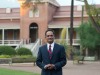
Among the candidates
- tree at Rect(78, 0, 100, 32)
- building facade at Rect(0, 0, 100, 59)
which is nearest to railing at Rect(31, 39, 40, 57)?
building facade at Rect(0, 0, 100, 59)

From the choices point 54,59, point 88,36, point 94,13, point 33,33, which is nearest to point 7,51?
point 94,13

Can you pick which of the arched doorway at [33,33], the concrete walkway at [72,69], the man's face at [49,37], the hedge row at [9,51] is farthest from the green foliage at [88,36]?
the man's face at [49,37]

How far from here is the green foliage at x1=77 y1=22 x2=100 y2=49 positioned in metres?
49.5

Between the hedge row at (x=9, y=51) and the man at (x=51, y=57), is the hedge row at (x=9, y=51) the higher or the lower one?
the lower one

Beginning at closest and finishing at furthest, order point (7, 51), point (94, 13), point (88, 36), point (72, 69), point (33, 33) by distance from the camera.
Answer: point (72, 69), point (94, 13), point (7, 51), point (88, 36), point (33, 33)

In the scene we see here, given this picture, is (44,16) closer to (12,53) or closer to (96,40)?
(96,40)

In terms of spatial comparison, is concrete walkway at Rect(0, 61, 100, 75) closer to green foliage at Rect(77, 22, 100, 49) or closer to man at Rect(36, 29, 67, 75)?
man at Rect(36, 29, 67, 75)

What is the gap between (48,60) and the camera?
675cm

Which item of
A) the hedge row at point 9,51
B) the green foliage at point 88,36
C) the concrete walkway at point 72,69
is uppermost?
the green foliage at point 88,36

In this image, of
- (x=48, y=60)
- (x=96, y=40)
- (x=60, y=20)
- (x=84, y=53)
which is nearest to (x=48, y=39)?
(x=48, y=60)

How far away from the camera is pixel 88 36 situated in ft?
163

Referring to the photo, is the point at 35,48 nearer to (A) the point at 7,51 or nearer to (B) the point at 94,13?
(A) the point at 7,51

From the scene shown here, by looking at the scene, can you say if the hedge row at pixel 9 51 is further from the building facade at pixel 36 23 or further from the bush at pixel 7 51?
the building facade at pixel 36 23

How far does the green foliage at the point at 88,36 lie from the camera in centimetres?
4953
